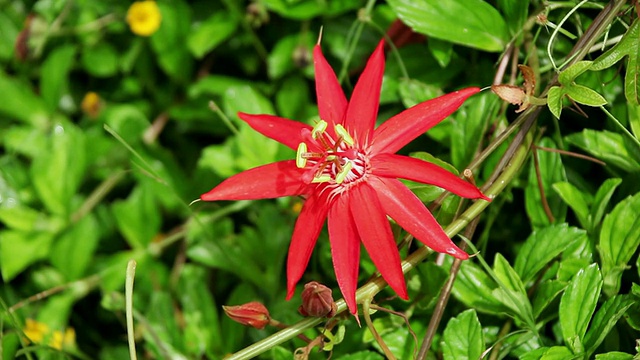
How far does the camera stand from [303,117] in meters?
1.41

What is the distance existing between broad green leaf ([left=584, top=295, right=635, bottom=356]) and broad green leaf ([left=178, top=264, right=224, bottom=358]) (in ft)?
1.99

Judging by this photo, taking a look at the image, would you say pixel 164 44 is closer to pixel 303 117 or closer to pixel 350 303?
pixel 303 117

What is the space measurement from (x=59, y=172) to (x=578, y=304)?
982 millimetres

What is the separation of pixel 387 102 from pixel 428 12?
183 mm

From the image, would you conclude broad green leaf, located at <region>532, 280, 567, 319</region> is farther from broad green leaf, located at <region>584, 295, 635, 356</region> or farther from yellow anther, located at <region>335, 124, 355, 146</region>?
yellow anther, located at <region>335, 124, 355, 146</region>

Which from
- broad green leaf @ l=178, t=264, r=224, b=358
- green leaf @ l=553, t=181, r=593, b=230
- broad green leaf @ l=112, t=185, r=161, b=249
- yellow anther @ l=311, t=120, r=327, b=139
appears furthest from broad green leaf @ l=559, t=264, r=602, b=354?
broad green leaf @ l=112, t=185, r=161, b=249

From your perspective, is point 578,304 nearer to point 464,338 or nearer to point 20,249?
point 464,338

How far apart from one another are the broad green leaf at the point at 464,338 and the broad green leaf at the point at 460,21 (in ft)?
1.26

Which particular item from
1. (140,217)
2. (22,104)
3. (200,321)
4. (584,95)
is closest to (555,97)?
(584,95)

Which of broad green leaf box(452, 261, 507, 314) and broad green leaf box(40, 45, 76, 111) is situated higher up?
broad green leaf box(40, 45, 76, 111)

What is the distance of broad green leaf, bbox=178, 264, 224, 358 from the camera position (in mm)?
1247

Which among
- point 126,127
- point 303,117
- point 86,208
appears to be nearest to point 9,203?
point 86,208

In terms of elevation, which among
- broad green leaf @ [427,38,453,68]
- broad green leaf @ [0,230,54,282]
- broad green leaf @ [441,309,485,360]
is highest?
broad green leaf @ [427,38,453,68]

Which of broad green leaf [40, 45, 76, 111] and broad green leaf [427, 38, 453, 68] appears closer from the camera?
broad green leaf [427, 38, 453, 68]
